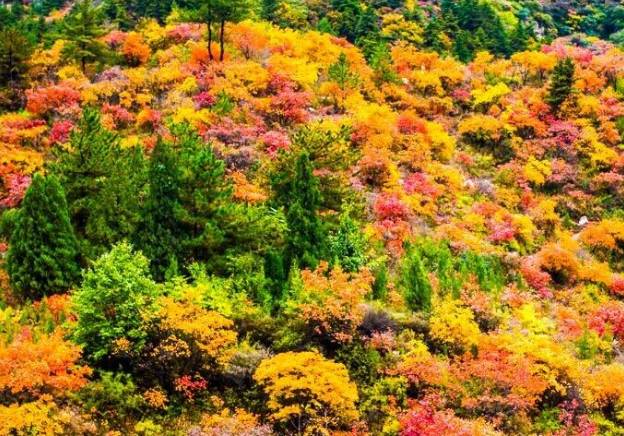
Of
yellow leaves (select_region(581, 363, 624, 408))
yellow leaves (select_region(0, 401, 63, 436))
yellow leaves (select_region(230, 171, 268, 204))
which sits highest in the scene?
yellow leaves (select_region(0, 401, 63, 436))

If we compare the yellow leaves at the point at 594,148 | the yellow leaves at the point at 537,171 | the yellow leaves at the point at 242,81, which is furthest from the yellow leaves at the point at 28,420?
the yellow leaves at the point at 594,148

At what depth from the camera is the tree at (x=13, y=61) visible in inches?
1858

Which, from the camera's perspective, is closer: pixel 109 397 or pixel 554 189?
pixel 109 397

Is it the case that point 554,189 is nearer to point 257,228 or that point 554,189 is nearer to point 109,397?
point 257,228

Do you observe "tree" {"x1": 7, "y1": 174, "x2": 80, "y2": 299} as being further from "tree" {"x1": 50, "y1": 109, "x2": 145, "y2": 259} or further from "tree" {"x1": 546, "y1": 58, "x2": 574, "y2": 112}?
"tree" {"x1": 546, "y1": 58, "x2": 574, "y2": 112}

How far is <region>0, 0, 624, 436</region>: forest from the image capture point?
22062 mm

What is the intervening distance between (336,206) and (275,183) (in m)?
3.49

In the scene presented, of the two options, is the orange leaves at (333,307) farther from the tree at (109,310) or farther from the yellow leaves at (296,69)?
the yellow leaves at (296,69)

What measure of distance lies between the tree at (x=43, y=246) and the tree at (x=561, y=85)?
134 feet

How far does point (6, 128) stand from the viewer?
43.4m

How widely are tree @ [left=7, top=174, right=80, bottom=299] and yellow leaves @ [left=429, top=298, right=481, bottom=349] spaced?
1566 centimetres

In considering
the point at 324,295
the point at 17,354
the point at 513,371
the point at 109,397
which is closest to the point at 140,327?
the point at 109,397

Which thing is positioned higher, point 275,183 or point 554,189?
point 275,183

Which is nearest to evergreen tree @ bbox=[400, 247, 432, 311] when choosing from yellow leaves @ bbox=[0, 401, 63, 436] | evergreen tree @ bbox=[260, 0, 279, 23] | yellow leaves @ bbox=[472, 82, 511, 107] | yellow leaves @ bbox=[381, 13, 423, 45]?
yellow leaves @ bbox=[0, 401, 63, 436]
